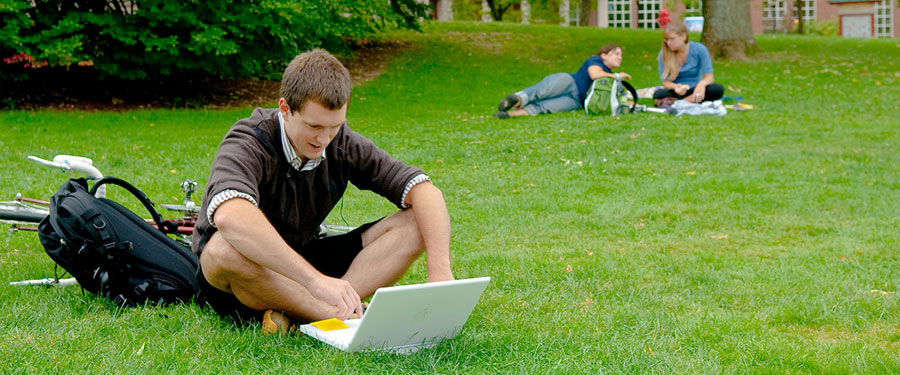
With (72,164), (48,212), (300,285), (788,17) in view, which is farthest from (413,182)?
(788,17)

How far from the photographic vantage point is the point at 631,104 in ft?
39.9

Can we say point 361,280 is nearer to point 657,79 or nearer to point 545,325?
point 545,325

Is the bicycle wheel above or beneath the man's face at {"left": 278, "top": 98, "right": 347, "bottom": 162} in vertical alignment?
beneath

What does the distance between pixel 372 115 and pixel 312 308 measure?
29.8ft

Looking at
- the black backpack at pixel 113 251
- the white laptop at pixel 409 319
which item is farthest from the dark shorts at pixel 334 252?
the white laptop at pixel 409 319

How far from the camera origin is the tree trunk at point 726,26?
18.2m

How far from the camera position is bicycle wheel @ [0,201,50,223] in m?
4.09

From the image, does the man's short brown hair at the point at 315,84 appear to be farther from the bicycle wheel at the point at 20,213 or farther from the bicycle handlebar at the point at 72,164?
the bicycle wheel at the point at 20,213

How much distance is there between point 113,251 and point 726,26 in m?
16.9

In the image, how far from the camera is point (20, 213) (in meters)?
4.12

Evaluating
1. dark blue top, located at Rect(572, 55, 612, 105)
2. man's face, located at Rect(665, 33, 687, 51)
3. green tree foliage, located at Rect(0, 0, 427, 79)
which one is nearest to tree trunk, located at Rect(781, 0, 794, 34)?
man's face, located at Rect(665, 33, 687, 51)

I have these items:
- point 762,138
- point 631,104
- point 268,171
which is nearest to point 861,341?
point 268,171

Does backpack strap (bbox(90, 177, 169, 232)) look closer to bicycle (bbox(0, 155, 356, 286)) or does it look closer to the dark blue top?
bicycle (bbox(0, 155, 356, 286))

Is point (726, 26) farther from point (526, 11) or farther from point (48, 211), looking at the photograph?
point (526, 11)
